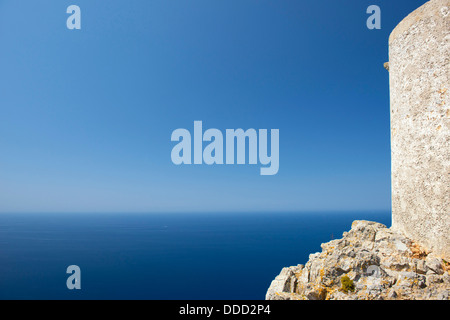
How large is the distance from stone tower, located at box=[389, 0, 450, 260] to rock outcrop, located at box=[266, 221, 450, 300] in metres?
0.54

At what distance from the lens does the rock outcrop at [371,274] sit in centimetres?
557

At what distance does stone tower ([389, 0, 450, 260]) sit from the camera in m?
6.14

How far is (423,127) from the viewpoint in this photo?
6.61m

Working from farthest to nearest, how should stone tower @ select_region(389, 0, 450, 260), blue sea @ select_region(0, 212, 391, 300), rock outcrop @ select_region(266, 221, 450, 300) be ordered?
1. blue sea @ select_region(0, 212, 391, 300)
2. stone tower @ select_region(389, 0, 450, 260)
3. rock outcrop @ select_region(266, 221, 450, 300)

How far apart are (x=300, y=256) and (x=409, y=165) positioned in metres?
87.6

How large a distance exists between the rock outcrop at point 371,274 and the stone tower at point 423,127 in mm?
538

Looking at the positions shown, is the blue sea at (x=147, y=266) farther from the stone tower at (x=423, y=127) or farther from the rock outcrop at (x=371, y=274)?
the stone tower at (x=423, y=127)

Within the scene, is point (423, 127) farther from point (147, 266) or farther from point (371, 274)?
point (147, 266)

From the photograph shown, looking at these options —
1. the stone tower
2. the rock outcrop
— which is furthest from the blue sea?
the stone tower

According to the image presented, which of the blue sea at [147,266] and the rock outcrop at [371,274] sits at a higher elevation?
the rock outcrop at [371,274]

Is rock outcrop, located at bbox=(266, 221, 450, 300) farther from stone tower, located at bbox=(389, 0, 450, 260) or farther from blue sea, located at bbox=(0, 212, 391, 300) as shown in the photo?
blue sea, located at bbox=(0, 212, 391, 300)

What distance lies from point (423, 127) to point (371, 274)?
4.10 meters

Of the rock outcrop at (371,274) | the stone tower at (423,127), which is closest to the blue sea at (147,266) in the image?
the rock outcrop at (371,274)
